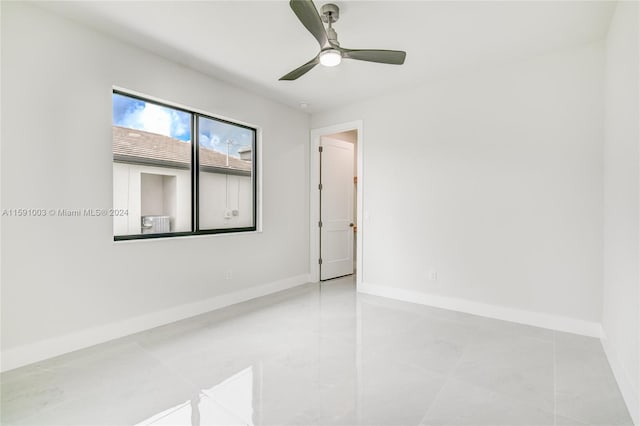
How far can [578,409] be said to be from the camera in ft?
6.15

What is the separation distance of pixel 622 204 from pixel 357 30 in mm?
2391

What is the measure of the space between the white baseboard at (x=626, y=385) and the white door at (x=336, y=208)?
3541 millimetres

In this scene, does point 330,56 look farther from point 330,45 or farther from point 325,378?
point 325,378

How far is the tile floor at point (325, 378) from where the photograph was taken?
1.83m

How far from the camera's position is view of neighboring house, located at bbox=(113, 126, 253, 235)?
120 inches

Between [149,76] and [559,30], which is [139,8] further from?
[559,30]

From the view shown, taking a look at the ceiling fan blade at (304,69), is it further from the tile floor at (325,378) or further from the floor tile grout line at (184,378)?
the floor tile grout line at (184,378)

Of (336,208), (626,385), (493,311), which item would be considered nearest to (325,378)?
(626,385)

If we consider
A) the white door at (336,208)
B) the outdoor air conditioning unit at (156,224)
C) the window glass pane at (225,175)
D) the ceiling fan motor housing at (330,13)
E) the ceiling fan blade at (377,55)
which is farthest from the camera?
the white door at (336,208)

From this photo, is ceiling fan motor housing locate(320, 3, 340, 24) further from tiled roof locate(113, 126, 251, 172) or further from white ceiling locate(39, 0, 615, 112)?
tiled roof locate(113, 126, 251, 172)

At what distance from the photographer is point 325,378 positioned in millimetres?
2229

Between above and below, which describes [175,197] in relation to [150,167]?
below

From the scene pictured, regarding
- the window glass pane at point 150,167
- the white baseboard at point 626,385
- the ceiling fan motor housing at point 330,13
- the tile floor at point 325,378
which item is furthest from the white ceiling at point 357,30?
the tile floor at point 325,378

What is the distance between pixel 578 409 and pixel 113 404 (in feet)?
9.08
